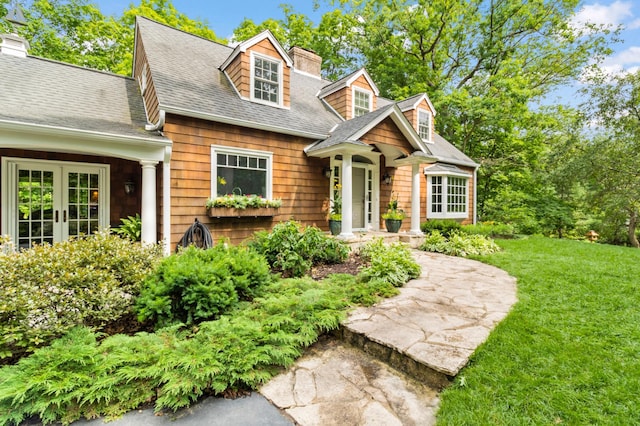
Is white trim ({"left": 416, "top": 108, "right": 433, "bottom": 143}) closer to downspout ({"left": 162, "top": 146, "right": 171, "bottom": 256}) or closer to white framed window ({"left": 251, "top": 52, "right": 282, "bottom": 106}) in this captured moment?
white framed window ({"left": 251, "top": 52, "right": 282, "bottom": 106})

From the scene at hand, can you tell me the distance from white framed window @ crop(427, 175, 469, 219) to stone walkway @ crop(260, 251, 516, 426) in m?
7.12

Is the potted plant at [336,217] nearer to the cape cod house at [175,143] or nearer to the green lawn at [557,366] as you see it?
the cape cod house at [175,143]

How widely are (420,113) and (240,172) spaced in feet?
24.3

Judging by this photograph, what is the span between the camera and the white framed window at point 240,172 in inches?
246

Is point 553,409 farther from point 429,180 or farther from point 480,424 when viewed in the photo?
point 429,180

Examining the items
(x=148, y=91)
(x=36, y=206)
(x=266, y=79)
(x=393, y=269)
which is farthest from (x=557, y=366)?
(x=36, y=206)

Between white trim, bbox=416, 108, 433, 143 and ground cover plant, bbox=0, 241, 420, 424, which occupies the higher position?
white trim, bbox=416, 108, 433, 143

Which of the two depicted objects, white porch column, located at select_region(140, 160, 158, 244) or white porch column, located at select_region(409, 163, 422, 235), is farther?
white porch column, located at select_region(409, 163, 422, 235)

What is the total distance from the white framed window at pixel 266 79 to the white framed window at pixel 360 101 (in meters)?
2.63

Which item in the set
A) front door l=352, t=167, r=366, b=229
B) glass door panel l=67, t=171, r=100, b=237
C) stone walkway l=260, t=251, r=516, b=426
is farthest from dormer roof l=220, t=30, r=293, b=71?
stone walkway l=260, t=251, r=516, b=426

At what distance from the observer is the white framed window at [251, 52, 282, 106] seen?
23.8 ft

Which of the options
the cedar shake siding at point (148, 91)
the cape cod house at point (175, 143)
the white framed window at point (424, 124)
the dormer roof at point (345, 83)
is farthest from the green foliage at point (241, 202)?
the white framed window at point (424, 124)

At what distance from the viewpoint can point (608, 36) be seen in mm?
14117


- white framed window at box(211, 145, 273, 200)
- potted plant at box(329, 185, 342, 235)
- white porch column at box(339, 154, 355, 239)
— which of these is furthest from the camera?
potted plant at box(329, 185, 342, 235)
